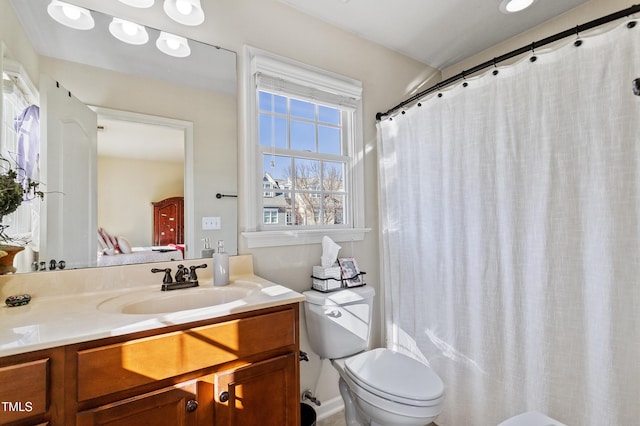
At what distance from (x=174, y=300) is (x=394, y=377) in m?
1.03

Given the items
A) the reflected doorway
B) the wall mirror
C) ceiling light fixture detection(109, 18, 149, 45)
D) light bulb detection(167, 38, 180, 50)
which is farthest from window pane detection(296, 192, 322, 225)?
ceiling light fixture detection(109, 18, 149, 45)

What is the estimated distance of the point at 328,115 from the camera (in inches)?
79.4

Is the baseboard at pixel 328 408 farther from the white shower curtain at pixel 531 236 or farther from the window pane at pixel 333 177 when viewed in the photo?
the window pane at pixel 333 177

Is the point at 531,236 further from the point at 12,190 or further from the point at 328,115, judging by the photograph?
the point at 12,190

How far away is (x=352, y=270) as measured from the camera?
180cm

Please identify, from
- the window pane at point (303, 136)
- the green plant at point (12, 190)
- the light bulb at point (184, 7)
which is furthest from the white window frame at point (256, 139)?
the green plant at point (12, 190)

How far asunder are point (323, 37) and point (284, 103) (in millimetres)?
532

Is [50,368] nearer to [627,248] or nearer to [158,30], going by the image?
[158,30]

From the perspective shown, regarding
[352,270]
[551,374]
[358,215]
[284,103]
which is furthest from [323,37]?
[551,374]

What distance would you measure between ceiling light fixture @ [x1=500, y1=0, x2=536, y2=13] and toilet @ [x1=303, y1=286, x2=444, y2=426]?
5.84ft

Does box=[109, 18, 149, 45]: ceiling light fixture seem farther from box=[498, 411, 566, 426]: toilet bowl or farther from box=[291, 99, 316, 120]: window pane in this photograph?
box=[498, 411, 566, 426]: toilet bowl

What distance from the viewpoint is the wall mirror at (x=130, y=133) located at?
1.20 meters

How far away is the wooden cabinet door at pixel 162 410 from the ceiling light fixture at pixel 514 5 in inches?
90.9

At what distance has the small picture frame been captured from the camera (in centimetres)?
175
